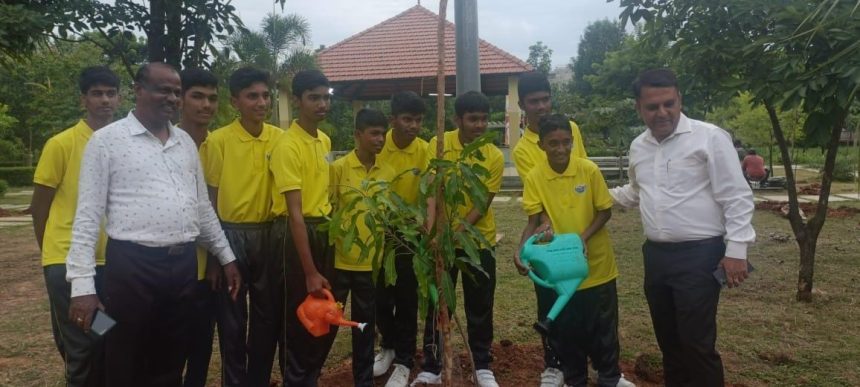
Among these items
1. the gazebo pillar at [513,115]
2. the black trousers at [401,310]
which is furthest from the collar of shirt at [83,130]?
the gazebo pillar at [513,115]

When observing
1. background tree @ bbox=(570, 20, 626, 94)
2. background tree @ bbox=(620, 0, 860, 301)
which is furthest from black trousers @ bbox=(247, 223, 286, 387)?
background tree @ bbox=(570, 20, 626, 94)

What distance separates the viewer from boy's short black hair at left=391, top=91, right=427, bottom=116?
129 inches

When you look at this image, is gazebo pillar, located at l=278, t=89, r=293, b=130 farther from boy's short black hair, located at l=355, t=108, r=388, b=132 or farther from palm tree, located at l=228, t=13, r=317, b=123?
→ boy's short black hair, located at l=355, t=108, r=388, b=132

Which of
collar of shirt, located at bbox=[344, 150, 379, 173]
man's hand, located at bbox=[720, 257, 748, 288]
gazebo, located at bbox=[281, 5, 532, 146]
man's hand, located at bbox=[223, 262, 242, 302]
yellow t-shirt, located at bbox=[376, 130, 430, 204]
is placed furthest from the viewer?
gazebo, located at bbox=[281, 5, 532, 146]

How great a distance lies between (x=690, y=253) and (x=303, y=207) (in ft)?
5.51

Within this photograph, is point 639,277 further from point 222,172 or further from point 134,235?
point 134,235

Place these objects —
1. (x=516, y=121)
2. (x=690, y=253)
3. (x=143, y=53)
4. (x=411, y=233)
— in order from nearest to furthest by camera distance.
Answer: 1. (x=411, y=233)
2. (x=690, y=253)
3. (x=143, y=53)
4. (x=516, y=121)

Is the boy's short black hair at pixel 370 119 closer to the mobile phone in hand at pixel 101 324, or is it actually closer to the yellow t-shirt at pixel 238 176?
the yellow t-shirt at pixel 238 176

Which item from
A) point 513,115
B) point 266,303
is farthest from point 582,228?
point 513,115

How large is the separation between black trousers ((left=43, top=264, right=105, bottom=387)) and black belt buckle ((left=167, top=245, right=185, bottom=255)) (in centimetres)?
49

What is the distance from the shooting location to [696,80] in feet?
14.9

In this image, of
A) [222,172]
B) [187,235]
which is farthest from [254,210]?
[187,235]

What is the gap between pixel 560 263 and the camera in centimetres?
277

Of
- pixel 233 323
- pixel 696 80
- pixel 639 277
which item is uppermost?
pixel 696 80
